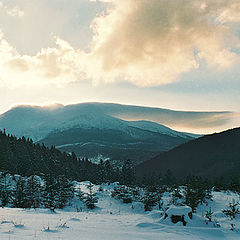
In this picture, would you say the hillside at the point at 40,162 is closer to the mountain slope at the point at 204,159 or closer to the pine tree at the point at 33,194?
the pine tree at the point at 33,194

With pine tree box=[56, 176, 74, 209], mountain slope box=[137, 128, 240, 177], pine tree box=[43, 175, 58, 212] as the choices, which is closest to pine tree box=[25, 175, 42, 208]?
pine tree box=[43, 175, 58, 212]

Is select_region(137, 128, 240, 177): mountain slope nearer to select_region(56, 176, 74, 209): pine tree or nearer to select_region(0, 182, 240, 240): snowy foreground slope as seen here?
select_region(56, 176, 74, 209): pine tree

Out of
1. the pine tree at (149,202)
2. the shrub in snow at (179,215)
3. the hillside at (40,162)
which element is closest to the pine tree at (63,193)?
the pine tree at (149,202)

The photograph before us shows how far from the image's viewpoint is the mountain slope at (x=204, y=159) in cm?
6931

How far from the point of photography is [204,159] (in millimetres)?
81938

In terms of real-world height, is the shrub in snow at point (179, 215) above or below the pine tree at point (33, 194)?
above

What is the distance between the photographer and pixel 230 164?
68.7 meters

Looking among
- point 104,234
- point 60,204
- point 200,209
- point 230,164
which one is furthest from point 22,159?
point 230,164

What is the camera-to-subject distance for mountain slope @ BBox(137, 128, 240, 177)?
6931 centimetres

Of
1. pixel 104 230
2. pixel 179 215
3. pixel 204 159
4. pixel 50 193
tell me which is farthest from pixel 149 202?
pixel 204 159

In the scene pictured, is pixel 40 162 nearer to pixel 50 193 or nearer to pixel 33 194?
pixel 33 194

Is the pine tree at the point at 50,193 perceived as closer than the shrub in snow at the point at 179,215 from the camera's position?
No

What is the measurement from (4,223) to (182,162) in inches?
3342

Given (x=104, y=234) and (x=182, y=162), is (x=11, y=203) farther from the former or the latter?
(x=182, y=162)
